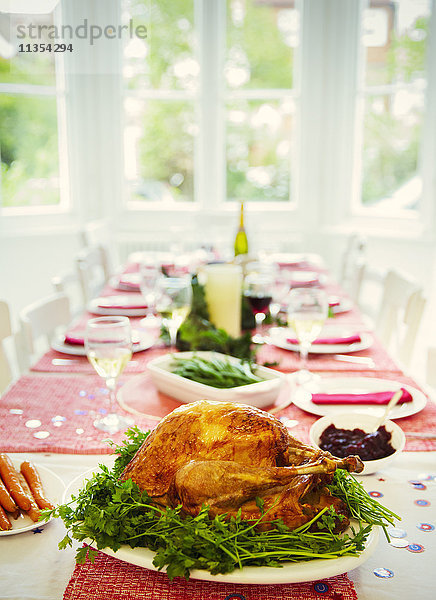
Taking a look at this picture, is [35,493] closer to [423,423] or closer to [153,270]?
[423,423]

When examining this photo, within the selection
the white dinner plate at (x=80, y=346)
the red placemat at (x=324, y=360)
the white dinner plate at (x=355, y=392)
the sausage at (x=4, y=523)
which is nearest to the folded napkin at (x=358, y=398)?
the white dinner plate at (x=355, y=392)

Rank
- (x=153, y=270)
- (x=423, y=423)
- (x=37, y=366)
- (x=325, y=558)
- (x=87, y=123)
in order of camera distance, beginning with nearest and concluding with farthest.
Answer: (x=325, y=558)
(x=423, y=423)
(x=37, y=366)
(x=153, y=270)
(x=87, y=123)

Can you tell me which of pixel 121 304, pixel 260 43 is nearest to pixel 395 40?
pixel 260 43

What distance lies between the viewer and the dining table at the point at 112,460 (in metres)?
0.71

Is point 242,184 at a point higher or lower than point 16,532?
higher

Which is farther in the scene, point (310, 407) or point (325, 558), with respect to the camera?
point (310, 407)

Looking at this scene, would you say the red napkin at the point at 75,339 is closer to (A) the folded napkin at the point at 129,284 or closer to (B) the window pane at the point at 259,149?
(A) the folded napkin at the point at 129,284

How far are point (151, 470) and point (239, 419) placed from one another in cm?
12

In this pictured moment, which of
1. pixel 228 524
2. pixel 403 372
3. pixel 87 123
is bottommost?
pixel 403 372

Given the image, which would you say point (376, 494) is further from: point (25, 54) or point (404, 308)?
point (25, 54)

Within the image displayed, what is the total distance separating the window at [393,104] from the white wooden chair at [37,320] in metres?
3.22

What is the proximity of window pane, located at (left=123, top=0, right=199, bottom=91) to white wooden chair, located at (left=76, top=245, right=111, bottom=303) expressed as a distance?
2.03 meters

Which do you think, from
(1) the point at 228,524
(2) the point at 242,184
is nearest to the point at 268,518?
(1) the point at 228,524

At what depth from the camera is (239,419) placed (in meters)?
0.75
